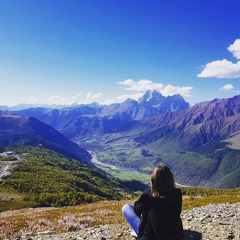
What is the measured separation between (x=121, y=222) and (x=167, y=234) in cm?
790

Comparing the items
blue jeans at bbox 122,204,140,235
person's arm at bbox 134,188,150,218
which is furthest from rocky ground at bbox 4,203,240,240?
person's arm at bbox 134,188,150,218

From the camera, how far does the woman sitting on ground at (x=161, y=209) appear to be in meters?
6.75

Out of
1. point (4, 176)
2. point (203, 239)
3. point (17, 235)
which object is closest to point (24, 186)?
point (4, 176)

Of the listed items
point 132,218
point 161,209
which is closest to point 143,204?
point 161,209

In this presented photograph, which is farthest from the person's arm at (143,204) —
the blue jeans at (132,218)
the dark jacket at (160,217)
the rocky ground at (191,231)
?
the rocky ground at (191,231)

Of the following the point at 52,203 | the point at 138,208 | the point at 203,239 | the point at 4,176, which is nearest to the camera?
the point at 138,208

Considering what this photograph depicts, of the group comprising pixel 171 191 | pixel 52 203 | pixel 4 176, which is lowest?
pixel 4 176

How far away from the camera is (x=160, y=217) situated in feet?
22.2

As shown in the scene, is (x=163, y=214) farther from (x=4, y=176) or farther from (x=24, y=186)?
(x=4, y=176)

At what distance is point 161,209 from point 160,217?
27 cm

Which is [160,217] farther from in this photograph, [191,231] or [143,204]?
[191,231]

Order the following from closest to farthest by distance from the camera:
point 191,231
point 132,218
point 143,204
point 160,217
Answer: point 160,217, point 143,204, point 132,218, point 191,231

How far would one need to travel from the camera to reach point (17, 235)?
11273mm

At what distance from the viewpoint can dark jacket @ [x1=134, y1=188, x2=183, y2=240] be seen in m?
6.73
